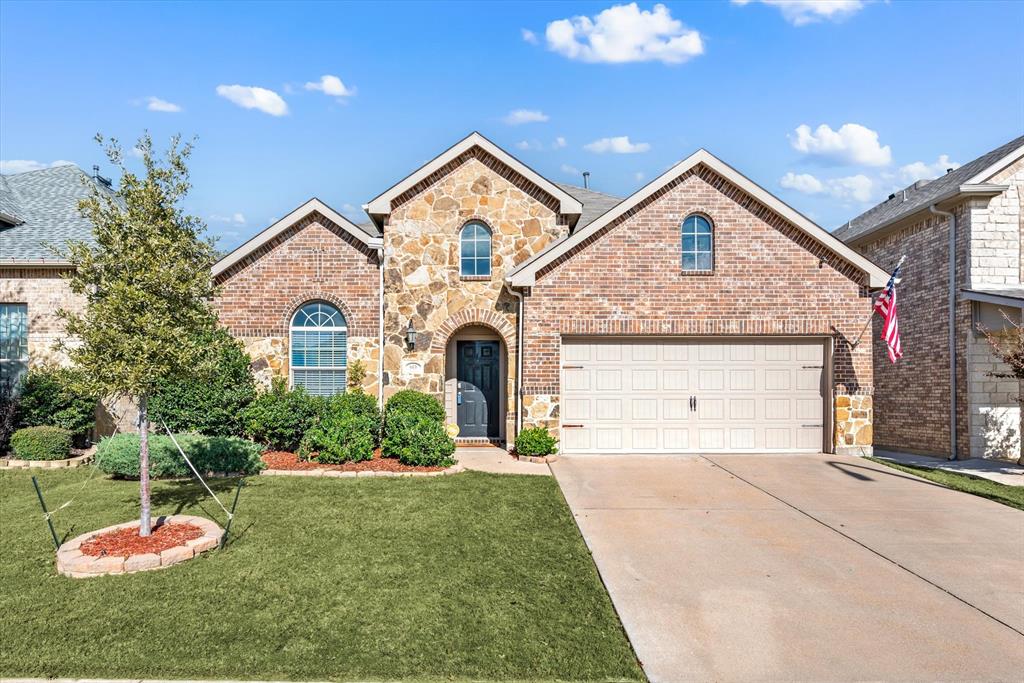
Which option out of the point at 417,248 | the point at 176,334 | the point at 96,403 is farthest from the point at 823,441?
the point at 96,403

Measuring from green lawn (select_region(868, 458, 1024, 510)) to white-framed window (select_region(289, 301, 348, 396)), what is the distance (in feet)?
39.1

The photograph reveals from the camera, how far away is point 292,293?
43.2ft

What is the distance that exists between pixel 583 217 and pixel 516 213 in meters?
3.72

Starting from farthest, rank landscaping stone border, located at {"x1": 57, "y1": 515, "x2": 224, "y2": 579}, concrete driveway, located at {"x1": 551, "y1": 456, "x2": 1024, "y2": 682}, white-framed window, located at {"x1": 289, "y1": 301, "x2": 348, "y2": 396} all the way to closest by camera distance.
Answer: white-framed window, located at {"x1": 289, "y1": 301, "x2": 348, "y2": 396}
landscaping stone border, located at {"x1": 57, "y1": 515, "x2": 224, "y2": 579}
concrete driveway, located at {"x1": 551, "y1": 456, "x2": 1024, "y2": 682}

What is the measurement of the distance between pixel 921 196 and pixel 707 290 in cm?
773

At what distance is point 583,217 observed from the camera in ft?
53.4

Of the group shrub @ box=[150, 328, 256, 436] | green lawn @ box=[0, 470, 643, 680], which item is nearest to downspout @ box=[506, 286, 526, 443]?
green lawn @ box=[0, 470, 643, 680]

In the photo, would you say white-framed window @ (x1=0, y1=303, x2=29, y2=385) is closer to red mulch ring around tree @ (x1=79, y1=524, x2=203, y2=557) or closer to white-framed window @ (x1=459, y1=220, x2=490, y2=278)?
red mulch ring around tree @ (x1=79, y1=524, x2=203, y2=557)

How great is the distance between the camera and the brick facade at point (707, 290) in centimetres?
1211

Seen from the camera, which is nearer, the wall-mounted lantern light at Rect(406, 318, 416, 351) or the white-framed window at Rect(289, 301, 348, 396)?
the wall-mounted lantern light at Rect(406, 318, 416, 351)

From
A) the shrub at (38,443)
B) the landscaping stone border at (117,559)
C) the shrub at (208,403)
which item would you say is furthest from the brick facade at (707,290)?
the shrub at (38,443)

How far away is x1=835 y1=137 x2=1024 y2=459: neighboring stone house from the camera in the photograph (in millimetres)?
12602

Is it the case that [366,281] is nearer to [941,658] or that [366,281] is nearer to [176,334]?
[176,334]

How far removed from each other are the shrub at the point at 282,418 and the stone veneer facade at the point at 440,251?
1.86 metres
